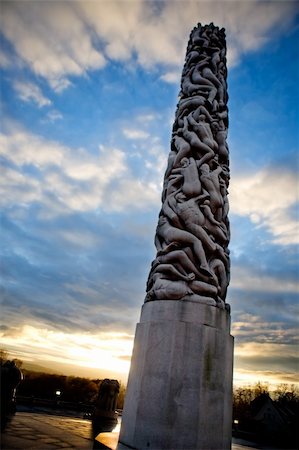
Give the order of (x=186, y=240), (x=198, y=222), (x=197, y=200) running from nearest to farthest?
(x=186, y=240)
(x=198, y=222)
(x=197, y=200)

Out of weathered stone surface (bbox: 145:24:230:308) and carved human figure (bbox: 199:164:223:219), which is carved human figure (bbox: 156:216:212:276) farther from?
carved human figure (bbox: 199:164:223:219)

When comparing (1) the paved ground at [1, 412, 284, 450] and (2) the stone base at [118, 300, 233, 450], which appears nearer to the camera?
(1) the paved ground at [1, 412, 284, 450]

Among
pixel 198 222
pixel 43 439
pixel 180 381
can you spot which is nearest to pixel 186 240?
pixel 198 222

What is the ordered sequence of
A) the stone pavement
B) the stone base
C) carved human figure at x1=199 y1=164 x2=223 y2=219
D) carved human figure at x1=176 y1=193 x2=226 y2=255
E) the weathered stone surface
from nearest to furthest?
the stone pavement, the stone base, the weathered stone surface, carved human figure at x1=176 y1=193 x2=226 y2=255, carved human figure at x1=199 y1=164 x2=223 y2=219

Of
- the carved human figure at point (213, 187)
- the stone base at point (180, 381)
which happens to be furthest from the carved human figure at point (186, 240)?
the carved human figure at point (213, 187)

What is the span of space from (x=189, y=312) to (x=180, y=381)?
1254 millimetres

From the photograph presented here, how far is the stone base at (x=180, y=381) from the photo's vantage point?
5.32 m

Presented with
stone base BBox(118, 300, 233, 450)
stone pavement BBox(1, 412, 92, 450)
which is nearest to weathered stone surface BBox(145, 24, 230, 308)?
stone base BBox(118, 300, 233, 450)

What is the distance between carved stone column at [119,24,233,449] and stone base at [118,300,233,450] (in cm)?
2

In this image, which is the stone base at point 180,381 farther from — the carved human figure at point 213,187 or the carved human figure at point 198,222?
the carved human figure at point 213,187

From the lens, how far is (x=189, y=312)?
20.3 ft

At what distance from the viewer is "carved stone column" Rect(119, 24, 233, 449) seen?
5434 millimetres

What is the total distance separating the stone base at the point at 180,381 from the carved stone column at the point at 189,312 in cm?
2

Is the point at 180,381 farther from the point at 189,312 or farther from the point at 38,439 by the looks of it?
the point at 38,439
